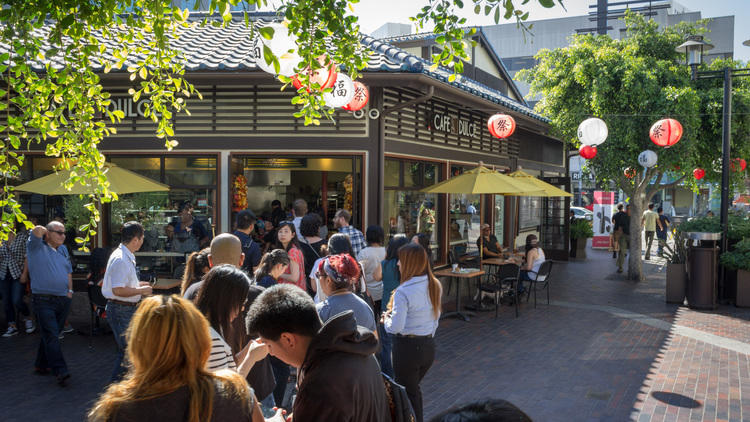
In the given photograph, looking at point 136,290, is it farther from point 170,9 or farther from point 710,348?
point 710,348

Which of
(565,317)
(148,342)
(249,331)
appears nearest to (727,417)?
(565,317)

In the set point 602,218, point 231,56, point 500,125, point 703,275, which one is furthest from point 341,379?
point 602,218

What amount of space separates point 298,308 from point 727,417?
200 inches

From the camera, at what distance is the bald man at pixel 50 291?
631 centimetres

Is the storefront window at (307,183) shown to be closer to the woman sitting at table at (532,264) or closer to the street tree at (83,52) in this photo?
the woman sitting at table at (532,264)

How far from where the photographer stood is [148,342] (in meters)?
2.12

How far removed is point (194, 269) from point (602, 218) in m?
19.9

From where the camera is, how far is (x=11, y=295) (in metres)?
8.24

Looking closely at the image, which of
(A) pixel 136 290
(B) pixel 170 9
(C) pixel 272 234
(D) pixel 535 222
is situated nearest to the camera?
(B) pixel 170 9

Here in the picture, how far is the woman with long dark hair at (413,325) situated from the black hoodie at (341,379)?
2.20 meters

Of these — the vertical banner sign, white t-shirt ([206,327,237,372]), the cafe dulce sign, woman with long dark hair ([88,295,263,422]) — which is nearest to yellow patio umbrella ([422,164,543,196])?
the cafe dulce sign

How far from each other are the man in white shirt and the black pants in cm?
248

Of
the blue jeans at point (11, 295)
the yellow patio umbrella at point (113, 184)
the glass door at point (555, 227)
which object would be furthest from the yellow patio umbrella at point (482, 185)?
the glass door at point (555, 227)

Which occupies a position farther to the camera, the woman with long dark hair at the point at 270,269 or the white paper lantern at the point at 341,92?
the white paper lantern at the point at 341,92
